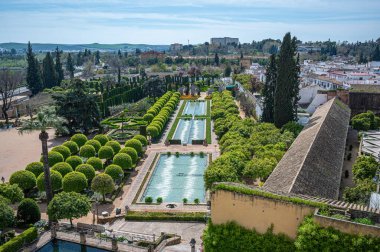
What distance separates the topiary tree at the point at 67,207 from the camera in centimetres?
2156

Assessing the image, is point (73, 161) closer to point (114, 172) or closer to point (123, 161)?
point (123, 161)

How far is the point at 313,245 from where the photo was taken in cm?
1384

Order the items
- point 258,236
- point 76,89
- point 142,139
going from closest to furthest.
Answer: point 258,236, point 142,139, point 76,89

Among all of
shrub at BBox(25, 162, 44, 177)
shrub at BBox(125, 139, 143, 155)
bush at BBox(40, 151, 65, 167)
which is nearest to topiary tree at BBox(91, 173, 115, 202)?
shrub at BBox(25, 162, 44, 177)

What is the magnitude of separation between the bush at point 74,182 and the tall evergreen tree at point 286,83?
21800mm

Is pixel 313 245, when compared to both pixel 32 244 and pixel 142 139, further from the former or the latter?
pixel 142 139

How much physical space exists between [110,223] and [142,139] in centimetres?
1516

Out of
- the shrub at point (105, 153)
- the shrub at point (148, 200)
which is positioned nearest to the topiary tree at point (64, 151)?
the shrub at point (105, 153)

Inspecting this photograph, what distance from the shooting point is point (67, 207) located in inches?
848

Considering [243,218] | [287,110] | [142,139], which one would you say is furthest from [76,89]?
[243,218]

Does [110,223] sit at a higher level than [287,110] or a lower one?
lower

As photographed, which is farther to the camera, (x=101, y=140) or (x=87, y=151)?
(x=101, y=140)

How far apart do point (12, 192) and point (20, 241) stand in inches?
203

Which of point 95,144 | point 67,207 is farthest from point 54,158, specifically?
point 67,207
